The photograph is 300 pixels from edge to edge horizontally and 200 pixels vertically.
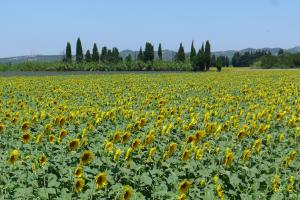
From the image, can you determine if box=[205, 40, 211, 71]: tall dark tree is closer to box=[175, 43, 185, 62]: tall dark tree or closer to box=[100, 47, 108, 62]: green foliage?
box=[175, 43, 185, 62]: tall dark tree

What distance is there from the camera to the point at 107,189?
5109 millimetres

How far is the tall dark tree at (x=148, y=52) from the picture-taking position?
88.9 meters

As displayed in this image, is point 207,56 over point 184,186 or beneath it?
over

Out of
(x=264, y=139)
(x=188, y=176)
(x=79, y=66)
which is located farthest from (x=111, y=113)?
(x=79, y=66)

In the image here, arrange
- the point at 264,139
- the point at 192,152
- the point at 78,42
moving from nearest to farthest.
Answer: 1. the point at 192,152
2. the point at 264,139
3. the point at 78,42

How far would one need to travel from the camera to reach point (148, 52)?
89188 millimetres

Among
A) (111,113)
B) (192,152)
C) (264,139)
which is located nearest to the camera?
(192,152)

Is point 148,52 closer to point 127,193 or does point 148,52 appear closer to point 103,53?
point 103,53

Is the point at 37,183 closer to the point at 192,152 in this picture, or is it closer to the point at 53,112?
the point at 192,152

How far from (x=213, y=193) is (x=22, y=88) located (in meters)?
17.9

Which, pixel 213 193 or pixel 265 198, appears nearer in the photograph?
pixel 213 193

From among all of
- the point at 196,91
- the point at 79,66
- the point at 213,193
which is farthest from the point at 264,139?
the point at 79,66

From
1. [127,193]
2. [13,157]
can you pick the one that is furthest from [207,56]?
[127,193]

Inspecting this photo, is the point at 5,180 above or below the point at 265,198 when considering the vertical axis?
above
